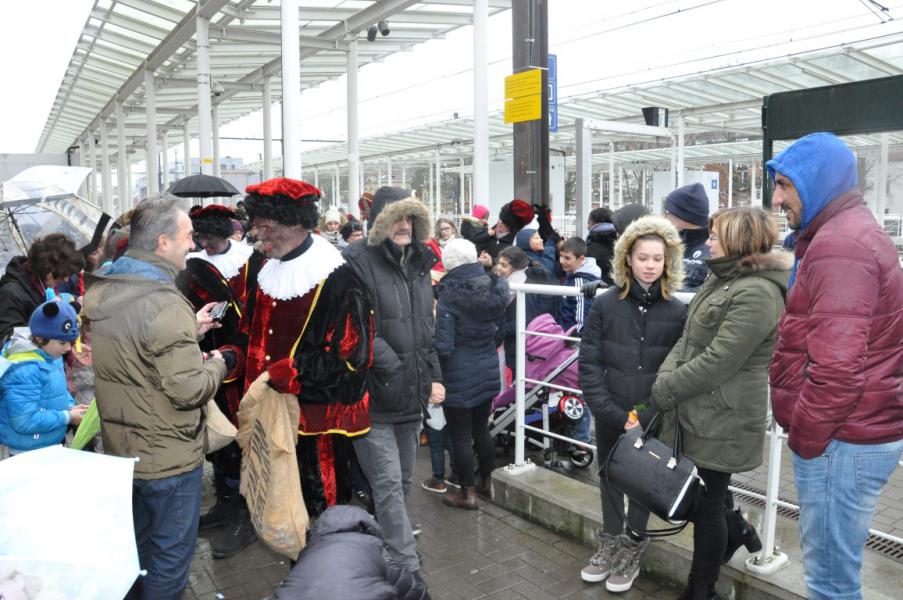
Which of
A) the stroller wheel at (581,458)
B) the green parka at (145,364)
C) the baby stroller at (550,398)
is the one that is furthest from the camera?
the stroller wheel at (581,458)

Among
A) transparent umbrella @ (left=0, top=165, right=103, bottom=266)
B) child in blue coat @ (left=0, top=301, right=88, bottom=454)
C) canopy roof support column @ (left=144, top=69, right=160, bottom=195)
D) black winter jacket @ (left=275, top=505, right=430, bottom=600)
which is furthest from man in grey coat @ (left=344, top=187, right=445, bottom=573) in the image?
canopy roof support column @ (left=144, top=69, right=160, bottom=195)

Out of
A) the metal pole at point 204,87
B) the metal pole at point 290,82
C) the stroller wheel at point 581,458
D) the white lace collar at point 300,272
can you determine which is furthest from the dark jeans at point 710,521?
the metal pole at point 204,87

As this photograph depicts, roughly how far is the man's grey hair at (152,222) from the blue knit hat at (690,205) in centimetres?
279

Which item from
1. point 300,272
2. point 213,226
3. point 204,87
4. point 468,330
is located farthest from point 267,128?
point 300,272

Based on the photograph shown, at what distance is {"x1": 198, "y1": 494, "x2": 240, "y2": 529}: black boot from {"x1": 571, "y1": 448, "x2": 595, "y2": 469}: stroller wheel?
2419 mm

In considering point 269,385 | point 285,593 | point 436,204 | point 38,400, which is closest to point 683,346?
point 269,385

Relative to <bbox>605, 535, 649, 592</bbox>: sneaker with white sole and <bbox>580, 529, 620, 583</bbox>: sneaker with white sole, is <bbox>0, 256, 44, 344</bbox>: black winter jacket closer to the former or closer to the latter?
<bbox>580, 529, 620, 583</bbox>: sneaker with white sole

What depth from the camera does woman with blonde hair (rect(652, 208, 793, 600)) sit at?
292 cm

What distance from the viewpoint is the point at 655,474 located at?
9.98ft

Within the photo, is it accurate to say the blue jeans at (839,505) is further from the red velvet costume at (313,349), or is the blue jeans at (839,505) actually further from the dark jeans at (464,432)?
the dark jeans at (464,432)

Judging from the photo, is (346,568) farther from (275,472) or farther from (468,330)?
(468,330)

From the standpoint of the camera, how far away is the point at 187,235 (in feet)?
9.98

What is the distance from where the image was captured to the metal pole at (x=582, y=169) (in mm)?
6980

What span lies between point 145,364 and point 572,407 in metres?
2.96
